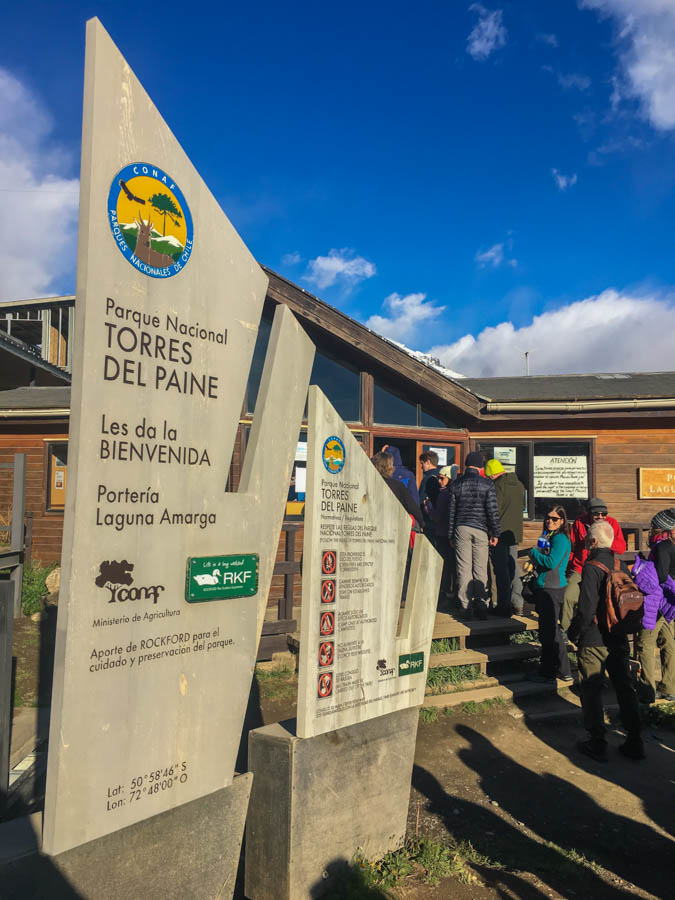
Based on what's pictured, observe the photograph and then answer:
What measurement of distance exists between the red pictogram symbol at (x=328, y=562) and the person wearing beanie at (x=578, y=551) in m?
3.71

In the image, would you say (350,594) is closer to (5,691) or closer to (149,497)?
(149,497)

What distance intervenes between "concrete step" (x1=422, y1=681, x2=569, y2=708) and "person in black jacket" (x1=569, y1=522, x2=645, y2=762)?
1074 millimetres

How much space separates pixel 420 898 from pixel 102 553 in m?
2.49

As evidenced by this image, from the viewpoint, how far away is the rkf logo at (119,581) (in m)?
2.40

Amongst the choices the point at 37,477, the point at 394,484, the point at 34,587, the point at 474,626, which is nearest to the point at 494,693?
the point at 474,626

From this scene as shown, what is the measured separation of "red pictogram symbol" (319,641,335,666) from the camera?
3320 millimetres

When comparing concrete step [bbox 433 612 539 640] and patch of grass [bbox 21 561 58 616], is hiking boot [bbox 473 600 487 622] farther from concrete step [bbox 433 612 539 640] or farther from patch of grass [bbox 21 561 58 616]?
patch of grass [bbox 21 561 58 616]

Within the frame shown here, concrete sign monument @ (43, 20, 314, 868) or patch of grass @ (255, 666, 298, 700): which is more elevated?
concrete sign monument @ (43, 20, 314, 868)

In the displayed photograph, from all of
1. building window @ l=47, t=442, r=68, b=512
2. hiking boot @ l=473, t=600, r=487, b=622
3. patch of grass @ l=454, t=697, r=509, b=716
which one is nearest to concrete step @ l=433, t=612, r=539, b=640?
hiking boot @ l=473, t=600, r=487, b=622

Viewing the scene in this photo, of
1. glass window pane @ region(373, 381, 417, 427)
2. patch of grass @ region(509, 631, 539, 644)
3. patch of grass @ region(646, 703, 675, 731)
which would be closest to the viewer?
patch of grass @ region(646, 703, 675, 731)

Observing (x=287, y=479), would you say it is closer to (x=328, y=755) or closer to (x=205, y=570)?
(x=205, y=570)

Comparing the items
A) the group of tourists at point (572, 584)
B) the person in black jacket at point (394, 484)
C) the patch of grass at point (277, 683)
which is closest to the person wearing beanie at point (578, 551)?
the group of tourists at point (572, 584)

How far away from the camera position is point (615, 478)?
10.5 metres

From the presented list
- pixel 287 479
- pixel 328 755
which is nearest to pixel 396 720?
pixel 328 755
